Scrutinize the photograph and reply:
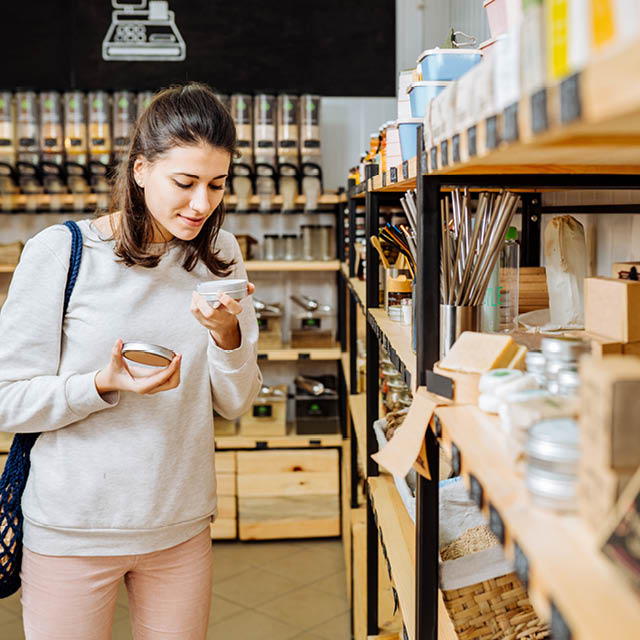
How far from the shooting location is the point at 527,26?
55 cm

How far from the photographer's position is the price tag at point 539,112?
0.49 metres

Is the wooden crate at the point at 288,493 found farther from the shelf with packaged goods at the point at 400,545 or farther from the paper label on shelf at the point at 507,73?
the paper label on shelf at the point at 507,73

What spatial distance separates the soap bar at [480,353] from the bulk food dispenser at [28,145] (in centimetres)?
364

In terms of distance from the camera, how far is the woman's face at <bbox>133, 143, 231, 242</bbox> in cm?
156

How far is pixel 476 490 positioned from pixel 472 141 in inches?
12.7

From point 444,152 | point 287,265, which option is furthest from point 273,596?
point 444,152

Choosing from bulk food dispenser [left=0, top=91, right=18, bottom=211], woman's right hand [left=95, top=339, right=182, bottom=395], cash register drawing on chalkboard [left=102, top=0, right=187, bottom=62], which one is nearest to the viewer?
woman's right hand [left=95, top=339, right=182, bottom=395]

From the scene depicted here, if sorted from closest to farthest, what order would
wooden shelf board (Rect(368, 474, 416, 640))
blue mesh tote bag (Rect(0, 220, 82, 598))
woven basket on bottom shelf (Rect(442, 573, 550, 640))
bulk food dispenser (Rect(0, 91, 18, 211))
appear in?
woven basket on bottom shelf (Rect(442, 573, 550, 640)) < wooden shelf board (Rect(368, 474, 416, 640)) < blue mesh tote bag (Rect(0, 220, 82, 598)) < bulk food dispenser (Rect(0, 91, 18, 211))

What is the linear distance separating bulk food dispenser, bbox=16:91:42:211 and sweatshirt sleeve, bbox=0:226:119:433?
276cm

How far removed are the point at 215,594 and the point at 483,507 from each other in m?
3.11

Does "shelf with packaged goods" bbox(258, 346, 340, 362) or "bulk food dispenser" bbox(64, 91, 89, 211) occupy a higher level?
"bulk food dispenser" bbox(64, 91, 89, 211)

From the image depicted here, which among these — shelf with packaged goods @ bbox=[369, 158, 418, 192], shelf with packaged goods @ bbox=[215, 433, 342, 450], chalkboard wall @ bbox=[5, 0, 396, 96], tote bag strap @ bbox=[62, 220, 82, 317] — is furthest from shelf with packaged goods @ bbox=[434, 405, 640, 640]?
chalkboard wall @ bbox=[5, 0, 396, 96]

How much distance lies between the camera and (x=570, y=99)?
1.45ft

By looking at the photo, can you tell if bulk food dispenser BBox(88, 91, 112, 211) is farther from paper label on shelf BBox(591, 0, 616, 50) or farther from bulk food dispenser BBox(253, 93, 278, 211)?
paper label on shelf BBox(591, 0, 616, 50)
